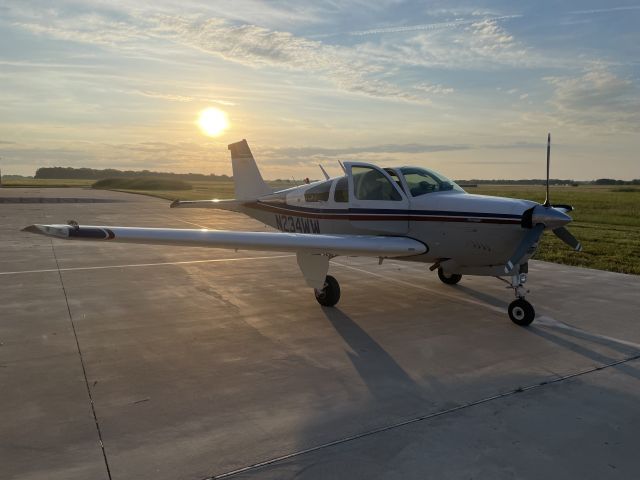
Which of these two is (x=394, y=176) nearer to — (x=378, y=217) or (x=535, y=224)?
(x=378, y=217)

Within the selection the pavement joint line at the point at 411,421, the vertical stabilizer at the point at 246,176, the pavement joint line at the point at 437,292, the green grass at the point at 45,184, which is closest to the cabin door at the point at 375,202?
the pavement joint line at the point at 437,292

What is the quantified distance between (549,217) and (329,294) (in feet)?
11.7

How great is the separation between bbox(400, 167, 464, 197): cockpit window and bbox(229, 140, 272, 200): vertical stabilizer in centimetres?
460

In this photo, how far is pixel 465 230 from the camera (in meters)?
7.59

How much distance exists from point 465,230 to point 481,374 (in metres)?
2.82

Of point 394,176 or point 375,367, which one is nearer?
point 375,367

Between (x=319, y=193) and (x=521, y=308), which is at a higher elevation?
(x=319, y=193)

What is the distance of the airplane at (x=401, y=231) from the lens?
7062 millimetres

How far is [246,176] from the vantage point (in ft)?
40.6

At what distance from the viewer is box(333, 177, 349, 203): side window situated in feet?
29.7

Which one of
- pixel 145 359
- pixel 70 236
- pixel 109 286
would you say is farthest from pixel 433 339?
pixel 109 286

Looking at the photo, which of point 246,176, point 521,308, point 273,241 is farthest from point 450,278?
point 246,176

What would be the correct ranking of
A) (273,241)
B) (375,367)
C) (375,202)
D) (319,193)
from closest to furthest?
(375,367) → (273,241) → (375,202) → (319,193)

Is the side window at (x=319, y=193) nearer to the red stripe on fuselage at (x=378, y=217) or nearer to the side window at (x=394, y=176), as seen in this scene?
the red stripe on fuselage at (x=378, y=217)
